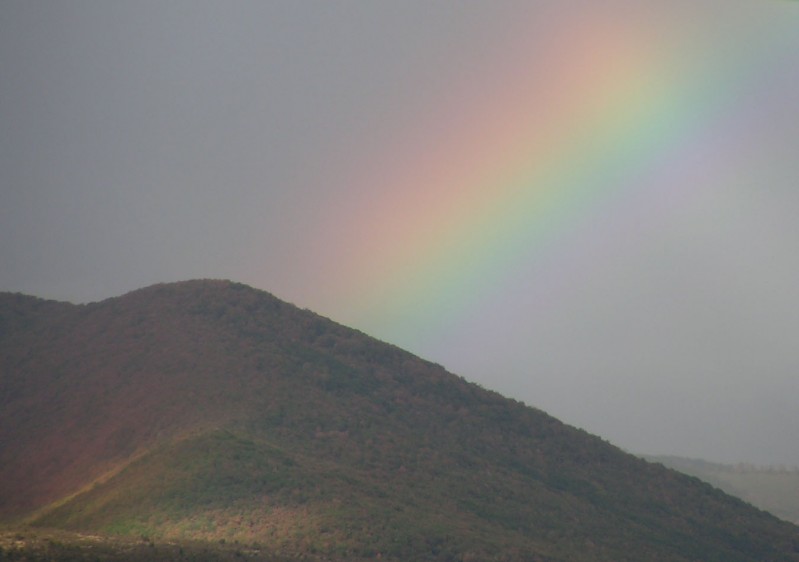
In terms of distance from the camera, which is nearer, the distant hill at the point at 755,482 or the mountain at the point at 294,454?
the mountain at the point at 294,454

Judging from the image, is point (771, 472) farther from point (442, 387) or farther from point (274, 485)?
point (274, 485)

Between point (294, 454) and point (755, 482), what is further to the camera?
point (755, 482)

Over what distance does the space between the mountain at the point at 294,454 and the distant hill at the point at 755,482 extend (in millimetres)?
52732

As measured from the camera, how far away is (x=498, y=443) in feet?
191

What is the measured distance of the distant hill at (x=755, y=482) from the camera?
10582 cm

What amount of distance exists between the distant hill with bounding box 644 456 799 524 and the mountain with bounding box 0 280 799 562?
173ft

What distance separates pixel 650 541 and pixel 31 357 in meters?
54.5

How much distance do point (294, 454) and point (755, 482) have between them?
108524 mm

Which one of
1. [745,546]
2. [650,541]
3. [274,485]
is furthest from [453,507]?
[745,546]

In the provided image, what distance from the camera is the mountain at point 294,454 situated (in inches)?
1499

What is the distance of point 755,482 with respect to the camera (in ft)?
413

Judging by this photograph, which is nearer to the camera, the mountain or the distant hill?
the mountain

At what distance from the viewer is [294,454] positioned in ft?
152

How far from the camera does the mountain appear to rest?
38062 millimetres
